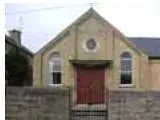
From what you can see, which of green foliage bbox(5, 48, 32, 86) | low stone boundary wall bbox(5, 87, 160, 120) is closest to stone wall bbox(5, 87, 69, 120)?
low stone boundary wall bbox(5, 87, 160, 120)

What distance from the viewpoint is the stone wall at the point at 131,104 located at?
256 inches

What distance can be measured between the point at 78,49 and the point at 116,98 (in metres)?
9.45

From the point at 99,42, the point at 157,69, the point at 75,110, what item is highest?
the point at 99,42

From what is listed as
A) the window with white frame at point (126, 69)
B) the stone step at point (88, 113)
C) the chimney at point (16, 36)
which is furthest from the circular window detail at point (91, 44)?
the stone step at point (88, 113)

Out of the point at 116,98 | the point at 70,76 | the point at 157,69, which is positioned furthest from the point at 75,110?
the point at 157,69

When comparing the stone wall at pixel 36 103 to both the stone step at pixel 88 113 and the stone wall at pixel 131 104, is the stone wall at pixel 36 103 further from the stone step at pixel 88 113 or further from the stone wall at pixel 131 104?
the stone wall at pixel 131 104

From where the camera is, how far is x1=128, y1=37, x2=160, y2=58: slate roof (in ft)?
54.6

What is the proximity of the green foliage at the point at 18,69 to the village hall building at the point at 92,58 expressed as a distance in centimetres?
79

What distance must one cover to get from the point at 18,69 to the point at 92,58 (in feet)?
9.92

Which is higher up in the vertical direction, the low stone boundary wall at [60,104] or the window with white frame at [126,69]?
the window with white frame at [126,69]

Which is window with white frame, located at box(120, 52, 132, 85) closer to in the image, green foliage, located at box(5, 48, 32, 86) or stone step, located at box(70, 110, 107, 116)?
green foliage, located at box(5, 48, 32, 86)

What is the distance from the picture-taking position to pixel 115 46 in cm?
1587

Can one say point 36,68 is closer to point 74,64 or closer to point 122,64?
point 74,64

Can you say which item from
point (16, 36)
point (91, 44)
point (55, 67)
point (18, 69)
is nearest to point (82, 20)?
point (91, 44)
